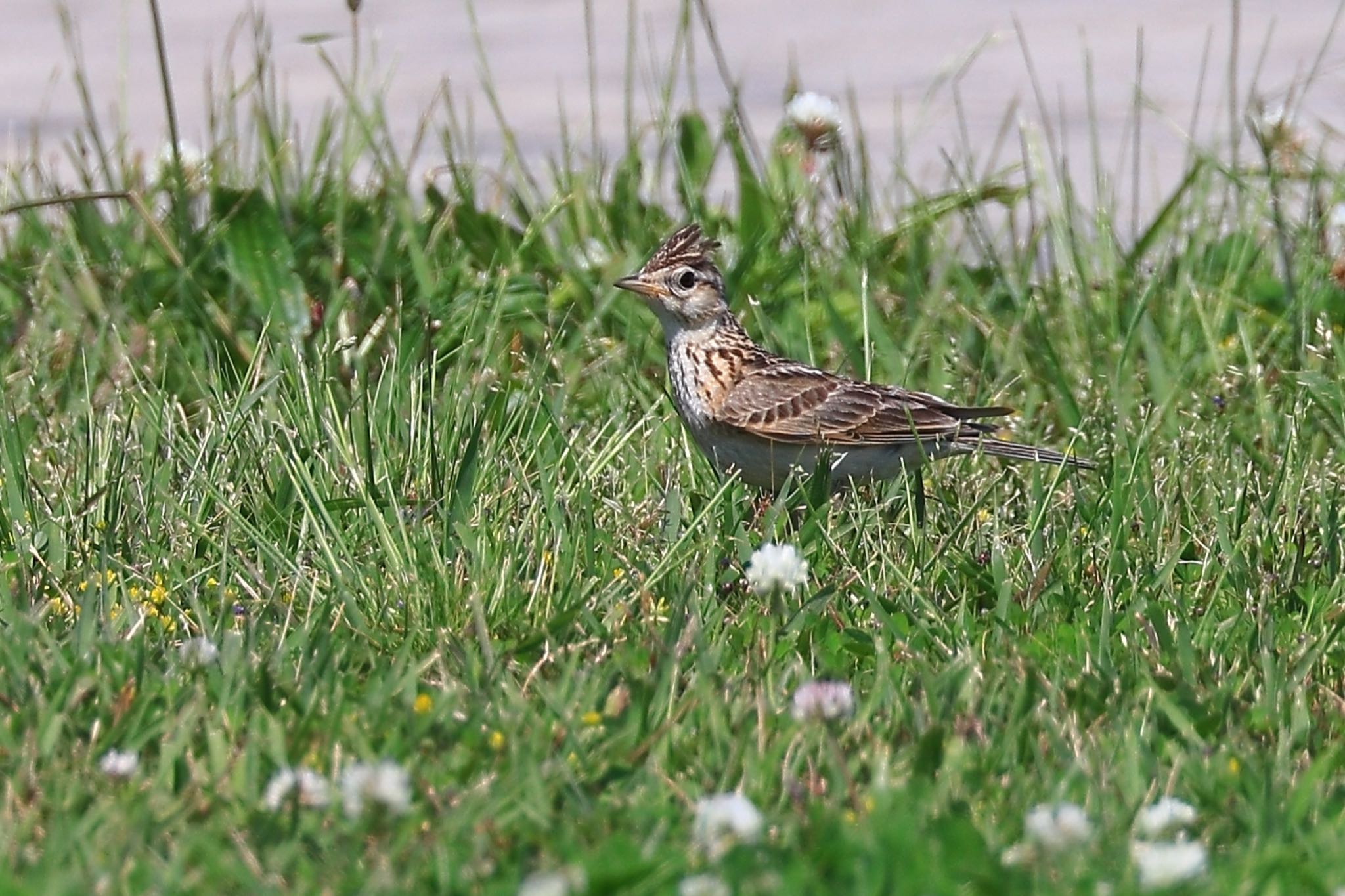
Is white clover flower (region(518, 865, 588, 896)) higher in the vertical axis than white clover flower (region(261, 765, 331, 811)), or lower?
higher

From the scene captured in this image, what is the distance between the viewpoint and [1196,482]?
5.20 m

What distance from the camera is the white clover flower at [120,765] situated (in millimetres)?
3234

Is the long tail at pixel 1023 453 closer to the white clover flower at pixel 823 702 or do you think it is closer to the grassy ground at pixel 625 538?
the grassy ground at pixel 625 538

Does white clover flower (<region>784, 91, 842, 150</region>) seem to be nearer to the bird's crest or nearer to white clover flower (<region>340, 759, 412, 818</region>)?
the bird's crest

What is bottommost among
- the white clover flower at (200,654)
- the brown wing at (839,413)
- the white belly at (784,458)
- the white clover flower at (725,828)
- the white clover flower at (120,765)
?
the white belly at (784,458)

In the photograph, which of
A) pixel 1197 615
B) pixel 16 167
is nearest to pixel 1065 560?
pixel 1197 615

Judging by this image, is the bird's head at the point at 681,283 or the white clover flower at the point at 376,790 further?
the bird's head at the point at 681,283

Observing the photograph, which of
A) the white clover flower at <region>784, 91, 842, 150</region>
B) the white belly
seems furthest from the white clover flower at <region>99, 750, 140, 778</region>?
the white clover flower at <region>784, 91, 842, 150</region>

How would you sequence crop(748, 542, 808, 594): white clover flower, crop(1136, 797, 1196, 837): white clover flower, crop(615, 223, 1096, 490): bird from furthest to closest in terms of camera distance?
crop(615, 223, 1096, 490): bird → crop(748, 542, 808, 594): white clover flower → crop(1136, 797, 1196, 837): white clover flower

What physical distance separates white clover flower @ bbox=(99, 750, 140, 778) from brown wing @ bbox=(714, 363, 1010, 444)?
8.13 ft

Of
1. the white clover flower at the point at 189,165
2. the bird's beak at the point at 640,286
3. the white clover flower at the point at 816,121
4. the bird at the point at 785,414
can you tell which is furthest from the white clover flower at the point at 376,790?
the white clover flower at the point at 816,121

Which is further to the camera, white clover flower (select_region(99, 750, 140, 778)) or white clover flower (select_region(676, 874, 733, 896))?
white clover flower (select_region(99, 750, 140, 778))

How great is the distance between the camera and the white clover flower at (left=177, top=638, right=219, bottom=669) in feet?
12.3

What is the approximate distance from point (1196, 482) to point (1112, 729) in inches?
67.7
